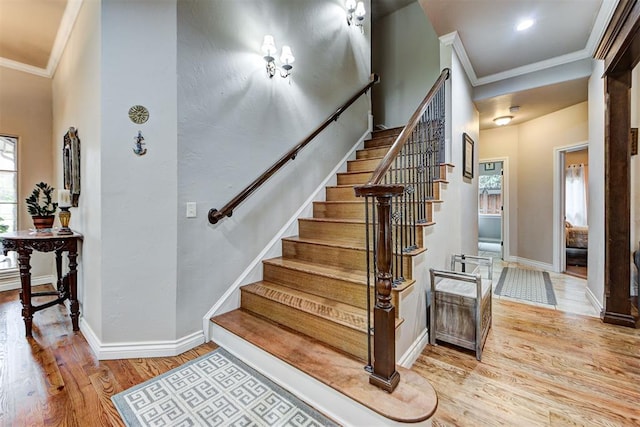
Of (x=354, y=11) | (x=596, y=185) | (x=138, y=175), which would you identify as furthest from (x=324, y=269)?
(x=354, y=11)

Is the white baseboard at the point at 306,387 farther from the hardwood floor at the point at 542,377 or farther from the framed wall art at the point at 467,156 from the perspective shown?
the framed wall art at the point at 467,156

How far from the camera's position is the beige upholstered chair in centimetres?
197

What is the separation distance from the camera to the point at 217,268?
2211 mm

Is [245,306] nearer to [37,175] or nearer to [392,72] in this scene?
[37,175]

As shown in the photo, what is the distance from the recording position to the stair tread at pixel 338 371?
1.26 metres

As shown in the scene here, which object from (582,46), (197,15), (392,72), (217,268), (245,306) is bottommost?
(245,306)

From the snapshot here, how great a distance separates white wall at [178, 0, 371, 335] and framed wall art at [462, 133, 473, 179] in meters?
1.57

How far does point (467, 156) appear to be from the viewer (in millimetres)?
3273

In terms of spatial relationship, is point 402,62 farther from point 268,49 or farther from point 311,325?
point 311,325

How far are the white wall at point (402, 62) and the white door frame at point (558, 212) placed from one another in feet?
8.27

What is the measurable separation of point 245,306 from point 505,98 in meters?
4.19

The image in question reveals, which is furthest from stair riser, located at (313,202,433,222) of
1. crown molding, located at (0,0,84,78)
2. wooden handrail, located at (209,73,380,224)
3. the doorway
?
the doorway

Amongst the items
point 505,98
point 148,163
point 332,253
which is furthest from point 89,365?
point 505,98

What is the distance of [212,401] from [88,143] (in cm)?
214
